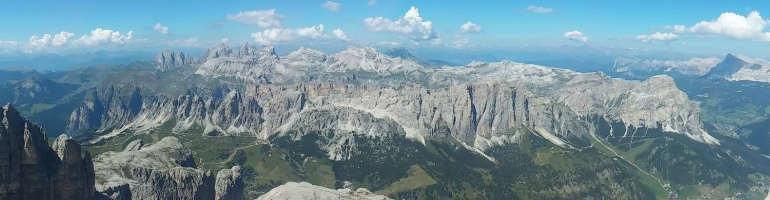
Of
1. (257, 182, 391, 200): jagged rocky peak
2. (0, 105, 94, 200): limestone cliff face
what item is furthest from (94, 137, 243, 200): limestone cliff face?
(0, 105, 94, 200): limestone cliff face

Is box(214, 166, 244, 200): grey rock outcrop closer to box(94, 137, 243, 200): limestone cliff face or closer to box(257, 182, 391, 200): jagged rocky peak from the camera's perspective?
box(94, 137, 243, 200): limestone cliff face

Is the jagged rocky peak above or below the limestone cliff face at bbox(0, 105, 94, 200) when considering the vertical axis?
below

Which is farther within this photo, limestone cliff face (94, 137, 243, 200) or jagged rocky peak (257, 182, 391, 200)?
limestone cliff face (94, 137, 243, 200)

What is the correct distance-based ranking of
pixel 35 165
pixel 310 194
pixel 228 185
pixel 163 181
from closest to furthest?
pixel 35 165 < pixel 310 194 < pixel 163 181 < pixel 228 185

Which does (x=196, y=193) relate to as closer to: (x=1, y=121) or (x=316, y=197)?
(x=316, y=197)

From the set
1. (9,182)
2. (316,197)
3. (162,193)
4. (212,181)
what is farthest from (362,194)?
(9,182)

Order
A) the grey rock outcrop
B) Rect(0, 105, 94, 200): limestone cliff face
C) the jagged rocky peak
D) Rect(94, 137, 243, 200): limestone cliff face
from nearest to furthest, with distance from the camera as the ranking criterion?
Rect(0, 105, 94, 200): limestone cliff face, the jagged rocky peak, Rect(94, 137, 243, 200): limestone cliff face, the grey rock outcrop

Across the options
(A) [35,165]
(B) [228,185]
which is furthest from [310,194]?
(A) [35,165]

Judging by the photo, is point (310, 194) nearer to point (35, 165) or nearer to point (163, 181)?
point (163, 181)

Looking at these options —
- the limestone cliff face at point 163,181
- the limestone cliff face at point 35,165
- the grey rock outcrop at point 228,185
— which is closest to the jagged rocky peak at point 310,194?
the grey rock outcrop at point 228,185
